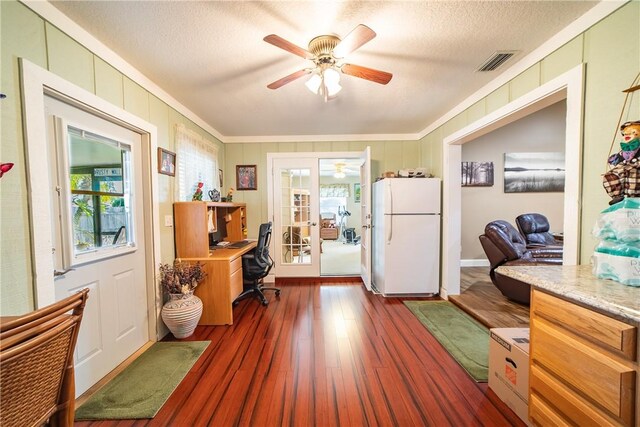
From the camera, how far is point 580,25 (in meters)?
1.47

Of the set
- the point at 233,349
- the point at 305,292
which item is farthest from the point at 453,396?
the point at 305,292

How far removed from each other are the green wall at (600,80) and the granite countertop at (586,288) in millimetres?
457

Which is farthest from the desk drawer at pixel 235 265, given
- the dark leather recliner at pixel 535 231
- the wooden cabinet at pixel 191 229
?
the dark leather recliner at pixel 535 231

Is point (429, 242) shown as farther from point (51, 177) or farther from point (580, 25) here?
point (51, 177)

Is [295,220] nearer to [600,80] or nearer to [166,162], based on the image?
[166,162]

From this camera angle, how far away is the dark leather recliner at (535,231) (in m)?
3.92

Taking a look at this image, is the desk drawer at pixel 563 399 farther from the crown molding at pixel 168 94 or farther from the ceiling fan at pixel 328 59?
the crown molding at pixel 168 94

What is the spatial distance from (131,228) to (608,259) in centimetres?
310

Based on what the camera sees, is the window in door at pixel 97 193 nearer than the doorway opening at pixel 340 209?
Yes

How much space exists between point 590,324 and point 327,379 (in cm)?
151

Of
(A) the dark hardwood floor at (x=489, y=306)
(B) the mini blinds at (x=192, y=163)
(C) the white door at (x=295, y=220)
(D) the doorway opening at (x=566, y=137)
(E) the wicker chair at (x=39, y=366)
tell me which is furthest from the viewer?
(C) the white door at (x=295, y=220)

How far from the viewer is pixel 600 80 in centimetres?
138

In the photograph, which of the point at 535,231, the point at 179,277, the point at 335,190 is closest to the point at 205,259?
the point at 179,277

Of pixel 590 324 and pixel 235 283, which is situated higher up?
pixel 590 324
